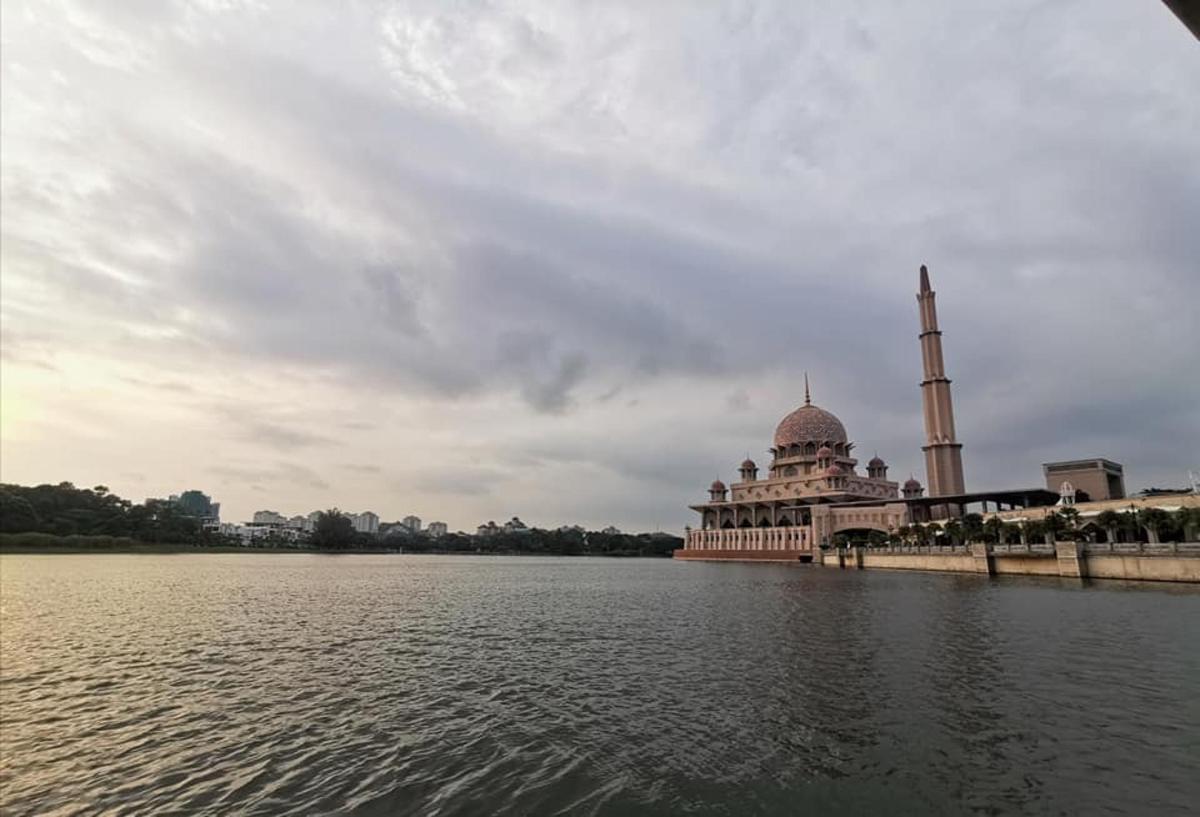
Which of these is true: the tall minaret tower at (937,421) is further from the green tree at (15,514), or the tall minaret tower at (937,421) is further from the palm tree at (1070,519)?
the green tree at (15,514)

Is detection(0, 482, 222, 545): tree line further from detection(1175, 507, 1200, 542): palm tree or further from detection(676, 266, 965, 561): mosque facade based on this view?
detection(1175, 507, 1200, 542): palm tree

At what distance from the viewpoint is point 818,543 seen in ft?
374

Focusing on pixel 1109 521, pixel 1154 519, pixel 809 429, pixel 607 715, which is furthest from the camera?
pixel 809 429

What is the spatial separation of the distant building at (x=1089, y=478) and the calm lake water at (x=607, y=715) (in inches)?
2639

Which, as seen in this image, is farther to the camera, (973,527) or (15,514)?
(15,514)

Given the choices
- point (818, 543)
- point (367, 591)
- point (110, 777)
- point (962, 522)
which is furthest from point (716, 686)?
point (818, 543)

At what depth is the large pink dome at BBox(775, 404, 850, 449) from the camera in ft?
443

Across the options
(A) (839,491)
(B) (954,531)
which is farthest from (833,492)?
(B) (954,531)

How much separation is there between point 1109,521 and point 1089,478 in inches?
1431

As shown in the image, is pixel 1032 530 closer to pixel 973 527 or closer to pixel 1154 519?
pixel 1154 519

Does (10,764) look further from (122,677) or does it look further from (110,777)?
(122,677)

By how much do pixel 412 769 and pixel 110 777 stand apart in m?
5.40

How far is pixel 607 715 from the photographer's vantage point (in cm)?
1518

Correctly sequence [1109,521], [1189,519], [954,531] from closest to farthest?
[1189,519] < [1109,521] < [954,531]
